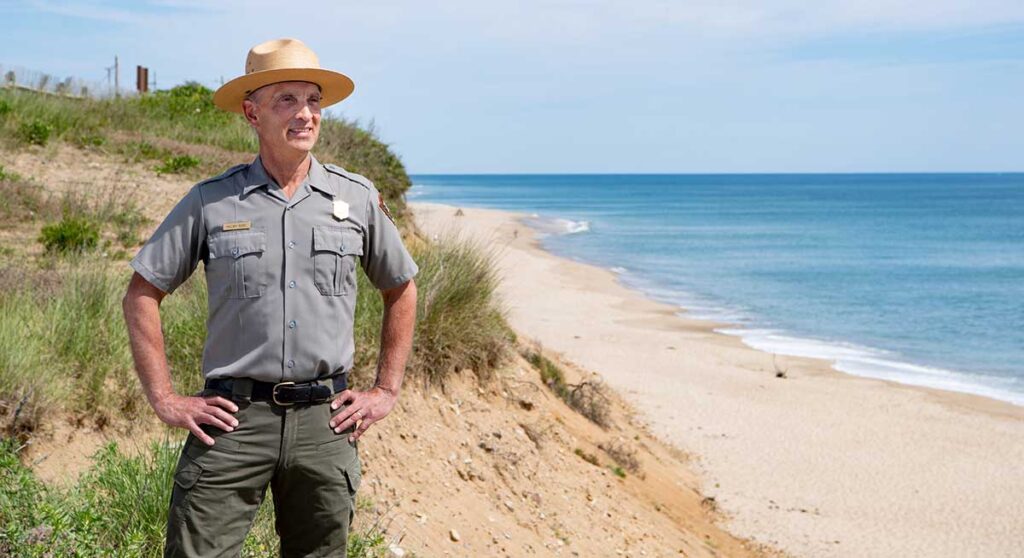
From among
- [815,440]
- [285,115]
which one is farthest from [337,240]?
[815,440]

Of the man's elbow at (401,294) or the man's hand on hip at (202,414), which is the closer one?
the man's hand on hip at (202,414)

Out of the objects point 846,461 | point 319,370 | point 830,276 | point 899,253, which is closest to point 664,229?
point 899,253

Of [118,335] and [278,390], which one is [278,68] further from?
[118,335]

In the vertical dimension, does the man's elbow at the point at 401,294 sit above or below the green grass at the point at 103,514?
above

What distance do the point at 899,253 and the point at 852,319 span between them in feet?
80.4

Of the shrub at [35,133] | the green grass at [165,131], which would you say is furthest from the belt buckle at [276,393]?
the shrub at [35,133]

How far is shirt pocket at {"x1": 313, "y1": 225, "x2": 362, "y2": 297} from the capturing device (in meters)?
3.23

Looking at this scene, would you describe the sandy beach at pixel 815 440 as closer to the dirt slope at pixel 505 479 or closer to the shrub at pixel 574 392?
the dirt slope at pixel 505 479

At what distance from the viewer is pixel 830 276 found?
39062 mm

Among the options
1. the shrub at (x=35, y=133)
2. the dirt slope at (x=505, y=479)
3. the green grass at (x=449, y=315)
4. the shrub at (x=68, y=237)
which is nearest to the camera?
the dirt slope at (x=505, y=479)

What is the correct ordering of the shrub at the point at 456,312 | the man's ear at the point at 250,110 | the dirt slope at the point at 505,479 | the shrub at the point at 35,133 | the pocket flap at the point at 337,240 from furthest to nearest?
the shrub at the point at 35,133 → the shrub at the point at 456,312 → the dirt slope at the point at 505,479 → the man's ear at the point at 250,110 → the pocket flap at the point at 337,240

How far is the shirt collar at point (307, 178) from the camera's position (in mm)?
3250

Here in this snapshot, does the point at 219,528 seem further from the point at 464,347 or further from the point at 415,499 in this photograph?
the point at 464,347

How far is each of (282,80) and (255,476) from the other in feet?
4.22
